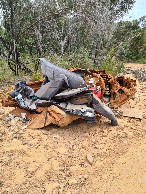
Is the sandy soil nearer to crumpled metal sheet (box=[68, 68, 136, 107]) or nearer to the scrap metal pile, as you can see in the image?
the scrap metal pile

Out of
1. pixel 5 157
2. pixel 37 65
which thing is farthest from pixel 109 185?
pixel 37 65

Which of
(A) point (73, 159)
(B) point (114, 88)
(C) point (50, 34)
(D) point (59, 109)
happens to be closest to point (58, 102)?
(D) point (59, 109)

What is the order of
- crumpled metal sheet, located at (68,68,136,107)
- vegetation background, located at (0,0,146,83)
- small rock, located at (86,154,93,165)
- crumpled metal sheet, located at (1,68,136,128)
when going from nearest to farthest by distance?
small rock, located at (86,154,93,165) < crumpled metal sheet, located at (1,68,136,128) < crumpled metal sheet, located at (68,68,136,107) < vegetation background, located at (0,0,146,83)

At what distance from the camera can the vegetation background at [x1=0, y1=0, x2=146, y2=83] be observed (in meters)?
5.96

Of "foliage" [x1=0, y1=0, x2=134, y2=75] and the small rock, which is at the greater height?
"foliage" [x1=0, y1=0, x2=134, y2=75]

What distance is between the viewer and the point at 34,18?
21.9 feet

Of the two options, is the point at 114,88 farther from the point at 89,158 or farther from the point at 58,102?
the point at 89,158

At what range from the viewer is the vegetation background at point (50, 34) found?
19.6 ft

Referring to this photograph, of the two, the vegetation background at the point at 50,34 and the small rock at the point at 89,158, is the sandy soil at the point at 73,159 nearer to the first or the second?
the small rock at the point at 89,158

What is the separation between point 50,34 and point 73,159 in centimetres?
571

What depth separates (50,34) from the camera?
699 centimetres

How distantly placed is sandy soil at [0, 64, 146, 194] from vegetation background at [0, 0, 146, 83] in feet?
10.4

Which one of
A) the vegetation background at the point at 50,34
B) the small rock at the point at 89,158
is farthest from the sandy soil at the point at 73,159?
the vegetation background at the point at 50,34

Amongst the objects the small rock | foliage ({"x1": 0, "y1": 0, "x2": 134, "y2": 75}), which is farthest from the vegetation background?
the small rock
